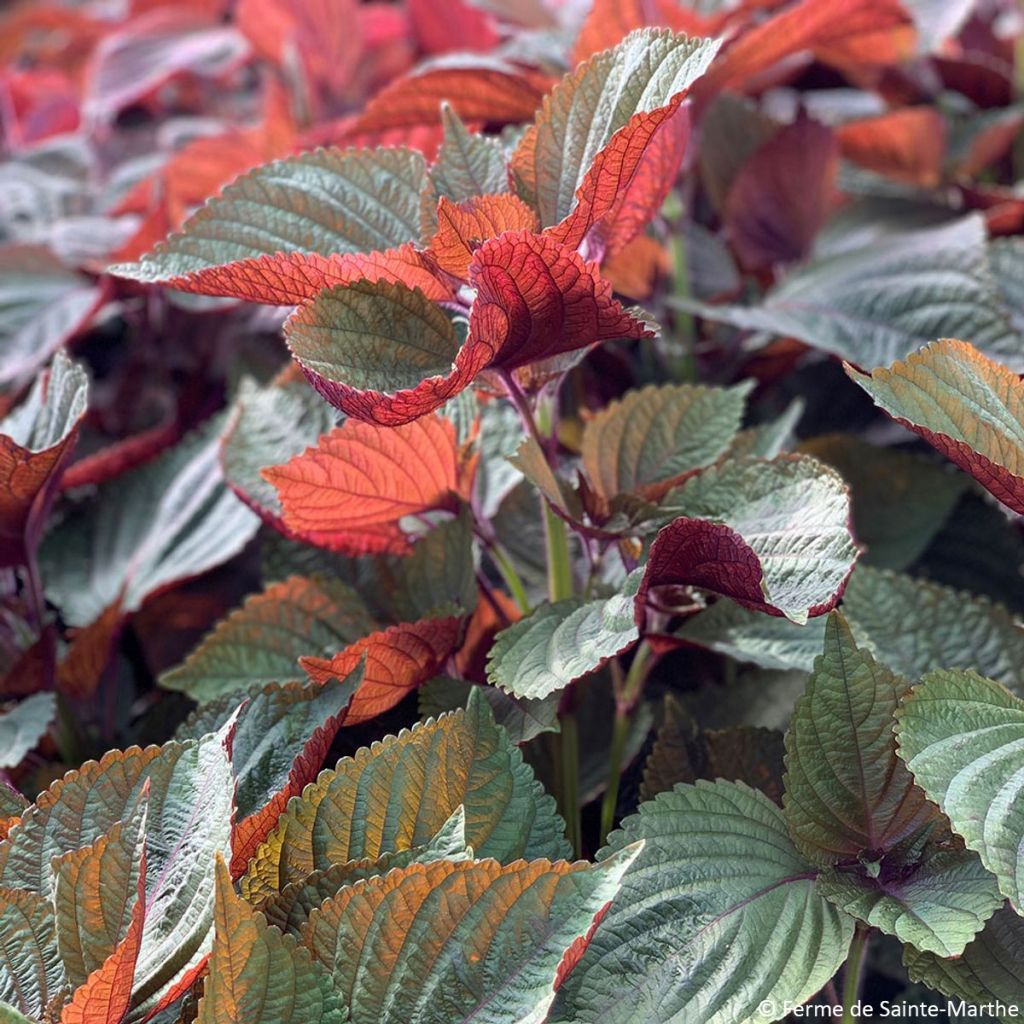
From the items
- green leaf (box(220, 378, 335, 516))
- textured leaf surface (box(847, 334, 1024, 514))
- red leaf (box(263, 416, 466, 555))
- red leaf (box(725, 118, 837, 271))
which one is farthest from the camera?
red leaf (box(725, 118, 837, 271))

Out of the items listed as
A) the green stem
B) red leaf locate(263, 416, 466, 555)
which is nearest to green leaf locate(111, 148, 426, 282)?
red leaf locate(263, 416, 466, 555)

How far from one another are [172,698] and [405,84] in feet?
1.62

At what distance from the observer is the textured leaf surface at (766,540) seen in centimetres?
57

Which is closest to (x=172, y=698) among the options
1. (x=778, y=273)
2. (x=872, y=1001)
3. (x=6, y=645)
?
(x=6, y=645)

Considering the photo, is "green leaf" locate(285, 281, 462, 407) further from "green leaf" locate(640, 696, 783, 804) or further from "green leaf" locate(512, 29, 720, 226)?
"green leaf" locate(640, 696, 783, 804)

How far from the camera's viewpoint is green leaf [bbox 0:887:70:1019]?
1.72 feet

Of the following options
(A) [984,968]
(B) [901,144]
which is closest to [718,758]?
(A) [984,968]

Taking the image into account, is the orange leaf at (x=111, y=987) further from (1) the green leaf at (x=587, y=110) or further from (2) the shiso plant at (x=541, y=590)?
(1) the green leaf at (x=587, y=110)

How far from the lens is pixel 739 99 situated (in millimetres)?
1123

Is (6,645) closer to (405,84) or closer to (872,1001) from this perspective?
(405,84)

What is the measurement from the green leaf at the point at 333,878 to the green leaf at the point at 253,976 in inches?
1.9

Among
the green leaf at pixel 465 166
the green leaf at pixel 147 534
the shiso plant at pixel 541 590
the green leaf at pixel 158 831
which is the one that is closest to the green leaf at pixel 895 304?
the shiso plant at pixel 541 590

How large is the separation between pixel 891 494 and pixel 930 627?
0.21m

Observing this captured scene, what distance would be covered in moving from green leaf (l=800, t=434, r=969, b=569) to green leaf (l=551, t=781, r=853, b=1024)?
35cm
